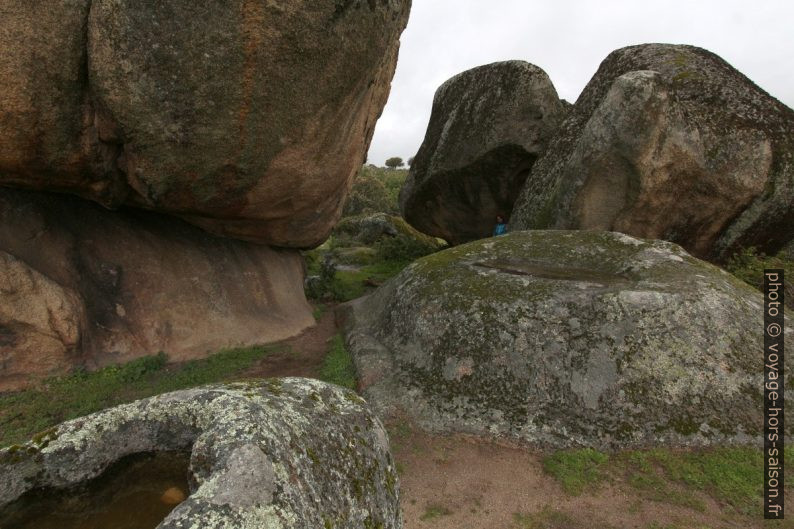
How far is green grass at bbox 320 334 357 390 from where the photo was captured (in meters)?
8.53

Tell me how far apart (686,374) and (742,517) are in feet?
6.28

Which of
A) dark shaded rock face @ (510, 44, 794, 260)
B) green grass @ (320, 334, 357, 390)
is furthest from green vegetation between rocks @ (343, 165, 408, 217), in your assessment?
green grass @ (320, 334, 357, 390)

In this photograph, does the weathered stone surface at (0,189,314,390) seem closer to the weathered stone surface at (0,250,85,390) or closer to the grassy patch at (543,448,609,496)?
the weathered stone surface at (0,250,85,390)

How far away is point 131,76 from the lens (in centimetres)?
675

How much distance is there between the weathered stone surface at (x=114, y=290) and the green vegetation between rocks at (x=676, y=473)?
7152 millimetres

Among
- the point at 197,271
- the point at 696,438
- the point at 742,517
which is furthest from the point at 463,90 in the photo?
the point at 742,517

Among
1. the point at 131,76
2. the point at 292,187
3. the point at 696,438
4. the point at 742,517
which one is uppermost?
the point at 131,76

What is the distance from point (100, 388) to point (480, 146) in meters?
12.2

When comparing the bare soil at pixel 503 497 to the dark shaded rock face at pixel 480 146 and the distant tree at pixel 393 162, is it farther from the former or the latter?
the distant tree at pixel 393 162

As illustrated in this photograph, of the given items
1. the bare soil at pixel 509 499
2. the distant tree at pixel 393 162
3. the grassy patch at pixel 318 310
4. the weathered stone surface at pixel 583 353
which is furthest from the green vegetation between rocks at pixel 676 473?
the distant tree at pixel 393 162

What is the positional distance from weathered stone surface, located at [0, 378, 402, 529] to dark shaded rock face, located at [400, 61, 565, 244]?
530 inches

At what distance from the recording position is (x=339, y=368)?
9.09 meters

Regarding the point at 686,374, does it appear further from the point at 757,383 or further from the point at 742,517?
the point at 742,517

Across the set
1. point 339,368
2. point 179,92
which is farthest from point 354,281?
point 179,92
